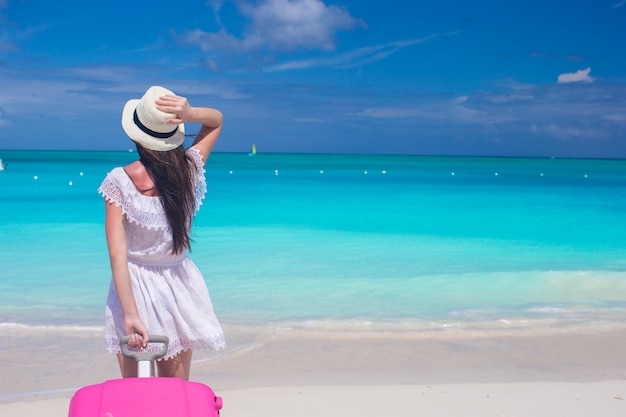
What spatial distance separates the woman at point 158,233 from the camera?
219 cm

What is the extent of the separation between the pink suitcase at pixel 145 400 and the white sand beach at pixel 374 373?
1.96 m

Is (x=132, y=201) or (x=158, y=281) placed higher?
(x=132, y=201)

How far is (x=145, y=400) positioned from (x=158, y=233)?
64cm

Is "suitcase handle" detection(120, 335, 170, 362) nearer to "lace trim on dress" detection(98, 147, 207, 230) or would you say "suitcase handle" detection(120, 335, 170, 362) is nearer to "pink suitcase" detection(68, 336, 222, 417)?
"pink suitcase" detection(68, 336, 222, 417)

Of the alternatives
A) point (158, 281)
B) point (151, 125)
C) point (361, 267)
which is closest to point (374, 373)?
point (158, 281)

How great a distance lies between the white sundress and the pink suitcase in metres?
0.49

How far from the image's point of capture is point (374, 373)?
15.4 feet

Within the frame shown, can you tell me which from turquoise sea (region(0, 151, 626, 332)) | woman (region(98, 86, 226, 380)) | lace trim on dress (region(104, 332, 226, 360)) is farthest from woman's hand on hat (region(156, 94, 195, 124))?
turquoise sea (region(0, 151, 626, 332))

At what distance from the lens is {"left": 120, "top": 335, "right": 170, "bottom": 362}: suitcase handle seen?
204cm

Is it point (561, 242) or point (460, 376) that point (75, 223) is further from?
point (460, 376)

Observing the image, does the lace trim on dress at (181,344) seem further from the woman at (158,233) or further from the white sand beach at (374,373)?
the white sand beach at (374,373)

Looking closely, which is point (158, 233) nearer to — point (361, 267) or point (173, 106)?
point (173, 106)

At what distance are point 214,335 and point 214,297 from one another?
5.16 m

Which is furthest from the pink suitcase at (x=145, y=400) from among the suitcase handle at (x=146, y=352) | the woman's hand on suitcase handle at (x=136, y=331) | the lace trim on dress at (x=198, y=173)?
the lace trim on dress at (x=198, y=173)
